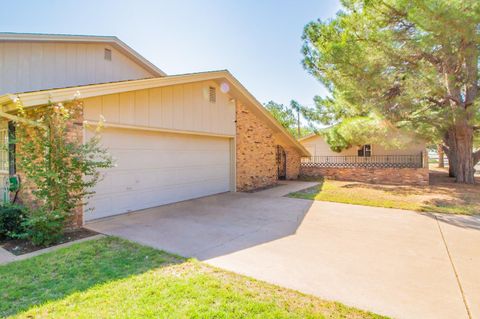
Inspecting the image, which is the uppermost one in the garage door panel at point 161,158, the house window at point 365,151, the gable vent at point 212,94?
the gable vent at point 212,94

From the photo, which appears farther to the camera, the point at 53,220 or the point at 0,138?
the point at 0,138

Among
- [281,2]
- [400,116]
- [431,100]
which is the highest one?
[281,2]

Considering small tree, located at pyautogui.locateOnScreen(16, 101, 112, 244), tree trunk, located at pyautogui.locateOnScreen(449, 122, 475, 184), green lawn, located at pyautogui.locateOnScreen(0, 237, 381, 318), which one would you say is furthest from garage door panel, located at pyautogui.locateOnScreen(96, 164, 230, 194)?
tree trunk, located at pyautogui.locateOnScreen(449, 122, 475, 184)

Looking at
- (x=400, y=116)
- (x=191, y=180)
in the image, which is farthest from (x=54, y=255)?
(x=400, y=116)

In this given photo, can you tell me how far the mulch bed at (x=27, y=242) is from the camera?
4.42 m

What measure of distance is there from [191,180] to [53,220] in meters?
4.61

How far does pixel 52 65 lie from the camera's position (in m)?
8.71

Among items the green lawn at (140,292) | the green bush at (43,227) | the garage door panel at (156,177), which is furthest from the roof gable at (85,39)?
the green lawn at (140,292)

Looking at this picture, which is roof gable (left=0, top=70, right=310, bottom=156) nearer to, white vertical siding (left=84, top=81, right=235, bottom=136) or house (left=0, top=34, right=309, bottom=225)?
house (left=0, top=34, right=309, bottom=225)

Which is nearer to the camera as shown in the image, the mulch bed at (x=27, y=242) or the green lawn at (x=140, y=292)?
the green lawn at (x=140, y=292)

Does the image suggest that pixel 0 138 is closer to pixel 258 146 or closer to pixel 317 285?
pixel 317 285

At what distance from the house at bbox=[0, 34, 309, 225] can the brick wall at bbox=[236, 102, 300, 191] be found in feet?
0.14

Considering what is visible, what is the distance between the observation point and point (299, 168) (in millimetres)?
16594

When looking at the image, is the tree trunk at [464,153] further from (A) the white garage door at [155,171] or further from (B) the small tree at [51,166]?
(B) the small tree at [51,166]
